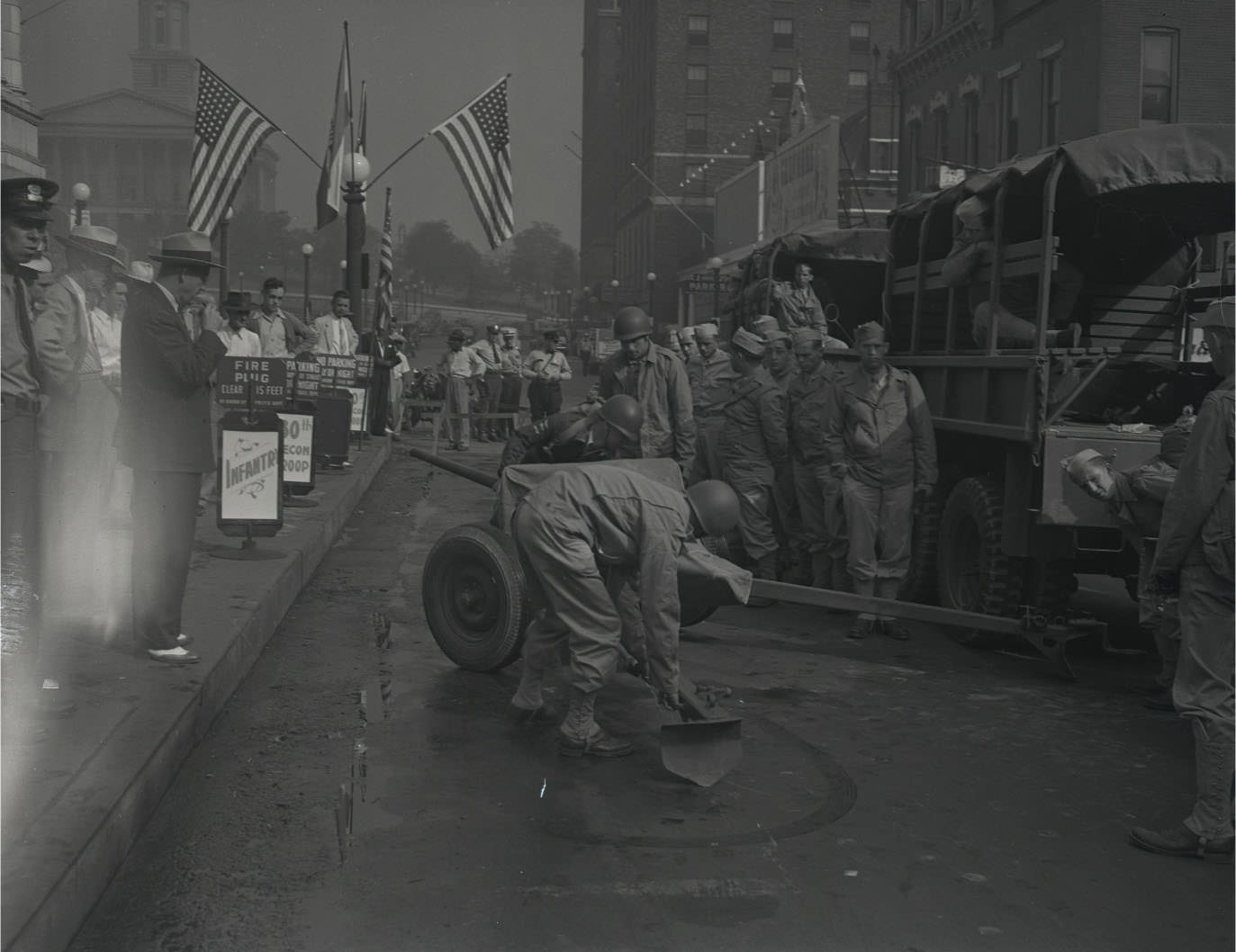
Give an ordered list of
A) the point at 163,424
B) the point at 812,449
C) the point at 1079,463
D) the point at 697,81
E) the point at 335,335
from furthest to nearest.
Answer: the point at 697,81
the point at 335,335
the point at 812,449
the point at 1079,463
the point at 163,424

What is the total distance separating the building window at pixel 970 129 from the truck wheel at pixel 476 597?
2704 centimetres

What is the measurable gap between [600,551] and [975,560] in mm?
3718

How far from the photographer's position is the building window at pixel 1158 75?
84.9 ft

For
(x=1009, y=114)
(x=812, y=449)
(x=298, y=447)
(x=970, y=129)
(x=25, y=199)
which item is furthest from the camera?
(x=970, y=129)

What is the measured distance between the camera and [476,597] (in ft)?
23.6

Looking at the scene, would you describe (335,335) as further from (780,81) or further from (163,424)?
(780,81)

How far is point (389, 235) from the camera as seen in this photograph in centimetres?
2255

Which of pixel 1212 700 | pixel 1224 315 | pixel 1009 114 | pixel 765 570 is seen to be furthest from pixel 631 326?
pixel 1009 114

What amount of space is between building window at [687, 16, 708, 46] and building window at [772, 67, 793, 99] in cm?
419

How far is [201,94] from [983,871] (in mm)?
14971

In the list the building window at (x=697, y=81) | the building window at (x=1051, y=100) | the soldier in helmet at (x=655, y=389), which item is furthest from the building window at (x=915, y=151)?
the building window at (x=697, y=81)

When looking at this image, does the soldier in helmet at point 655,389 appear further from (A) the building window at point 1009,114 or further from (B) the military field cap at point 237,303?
(A) the building window at point 1009,114

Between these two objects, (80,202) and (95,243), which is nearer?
(95,243)

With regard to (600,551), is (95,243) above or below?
above
